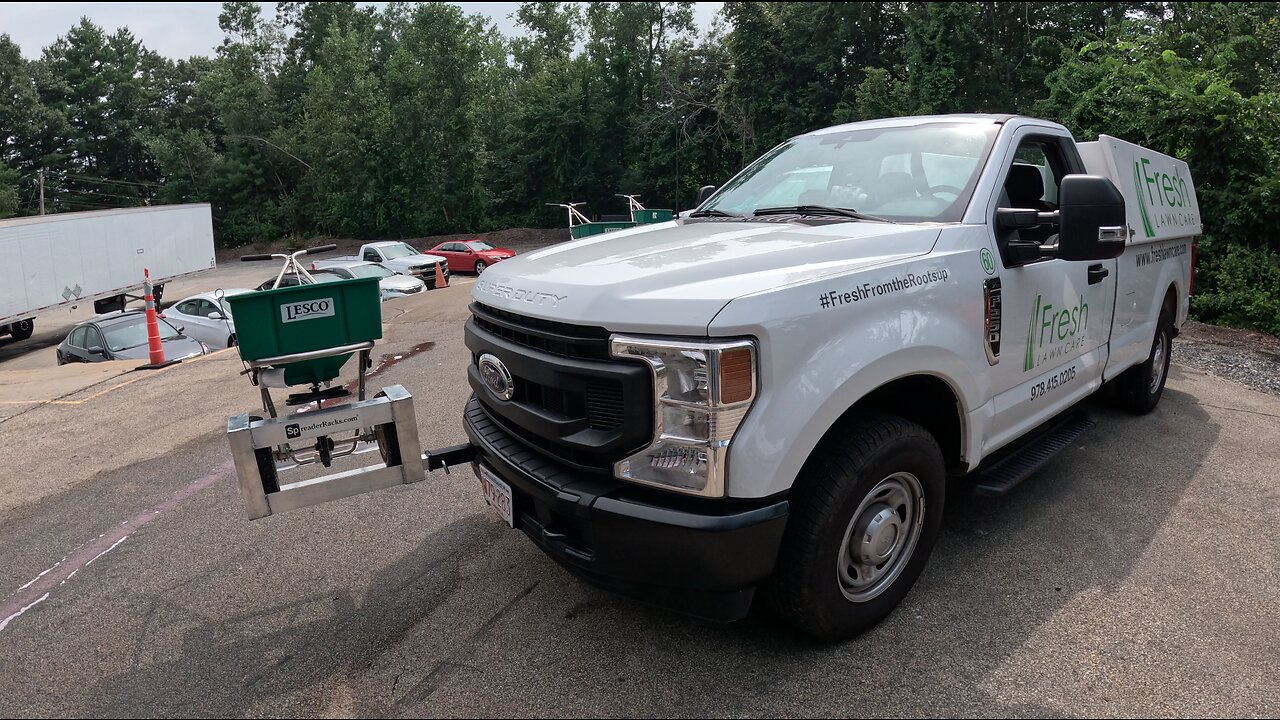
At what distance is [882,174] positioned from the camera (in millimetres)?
3861

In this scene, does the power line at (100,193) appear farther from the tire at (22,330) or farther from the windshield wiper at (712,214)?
the windshield wiper at (712,214)

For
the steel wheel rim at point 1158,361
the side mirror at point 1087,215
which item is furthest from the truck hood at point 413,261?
the side mirror at point 1087,215

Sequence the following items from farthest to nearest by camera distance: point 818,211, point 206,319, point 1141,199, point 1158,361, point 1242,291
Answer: point 206,319 → point 1242,291 → point 1158,361 → point 1141,199 → point 818,211

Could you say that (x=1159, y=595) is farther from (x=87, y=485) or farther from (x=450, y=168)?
(x=450, y=168)

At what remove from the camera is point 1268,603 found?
131 inches

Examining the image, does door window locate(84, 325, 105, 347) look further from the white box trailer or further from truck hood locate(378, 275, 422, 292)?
the white box trailer

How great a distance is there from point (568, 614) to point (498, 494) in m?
0.61

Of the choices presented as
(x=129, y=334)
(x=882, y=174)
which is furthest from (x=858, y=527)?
(x=129, y=334)

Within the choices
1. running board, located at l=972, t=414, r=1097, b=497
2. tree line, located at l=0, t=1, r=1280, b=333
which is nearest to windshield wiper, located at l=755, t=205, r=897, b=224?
running board, located at l=972, t=414, r=1097, b=497

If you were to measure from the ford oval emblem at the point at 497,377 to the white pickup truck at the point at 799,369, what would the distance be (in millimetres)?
18

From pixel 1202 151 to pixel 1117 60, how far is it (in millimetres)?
2831

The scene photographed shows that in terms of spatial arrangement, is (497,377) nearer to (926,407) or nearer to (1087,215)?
(926,407)

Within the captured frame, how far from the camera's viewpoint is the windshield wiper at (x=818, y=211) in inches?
142

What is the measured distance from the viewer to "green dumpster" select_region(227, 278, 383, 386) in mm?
2986
